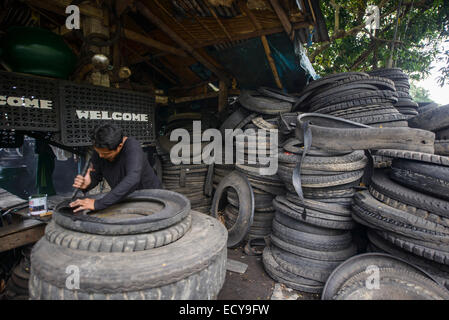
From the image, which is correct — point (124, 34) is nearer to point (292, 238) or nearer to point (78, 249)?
point (78, 249)

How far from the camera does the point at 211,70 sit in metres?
4.82

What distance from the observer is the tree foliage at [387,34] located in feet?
Answer: 18.8

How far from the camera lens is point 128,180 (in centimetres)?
188

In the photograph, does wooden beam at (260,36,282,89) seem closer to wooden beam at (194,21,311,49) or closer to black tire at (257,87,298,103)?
wooden beam at (194,21,311,49)

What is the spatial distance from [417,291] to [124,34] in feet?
14.8

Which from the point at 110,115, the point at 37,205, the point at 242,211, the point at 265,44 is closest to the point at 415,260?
the point at 242,211

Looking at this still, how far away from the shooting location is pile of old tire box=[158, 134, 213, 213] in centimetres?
419

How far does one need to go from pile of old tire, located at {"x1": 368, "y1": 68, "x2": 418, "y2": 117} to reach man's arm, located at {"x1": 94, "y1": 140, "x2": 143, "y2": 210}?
448 cm

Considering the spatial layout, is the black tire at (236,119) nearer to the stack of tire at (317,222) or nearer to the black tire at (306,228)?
the stack of tire at (317,222)

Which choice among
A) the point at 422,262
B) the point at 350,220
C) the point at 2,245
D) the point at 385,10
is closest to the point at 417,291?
the point at 422,262

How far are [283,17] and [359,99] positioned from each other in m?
1.69

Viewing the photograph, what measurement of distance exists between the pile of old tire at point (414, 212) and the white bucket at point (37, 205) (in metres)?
3.63

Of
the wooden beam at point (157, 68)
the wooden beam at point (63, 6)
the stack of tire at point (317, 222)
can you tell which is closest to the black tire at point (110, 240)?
the stack of tire at point (317, 222)

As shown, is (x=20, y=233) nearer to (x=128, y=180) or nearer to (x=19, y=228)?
(x=19, y=228)
